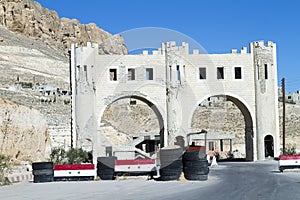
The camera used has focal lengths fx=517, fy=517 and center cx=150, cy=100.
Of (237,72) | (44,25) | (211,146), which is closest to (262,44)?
(237,72)

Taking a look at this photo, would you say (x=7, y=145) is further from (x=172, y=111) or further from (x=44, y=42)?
(x=44, y=42)

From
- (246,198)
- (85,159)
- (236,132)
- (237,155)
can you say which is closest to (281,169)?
(246,198)

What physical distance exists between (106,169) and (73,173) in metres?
1.37

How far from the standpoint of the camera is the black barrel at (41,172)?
20.2 m

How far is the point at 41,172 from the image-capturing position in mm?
20250

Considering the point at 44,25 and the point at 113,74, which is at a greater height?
the point at 44,25

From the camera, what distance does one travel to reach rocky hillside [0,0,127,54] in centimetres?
14212

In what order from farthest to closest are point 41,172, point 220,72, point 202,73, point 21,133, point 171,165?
point 220,72 < point 202,73 < point 21,133 < point 41,172 < point 171,165

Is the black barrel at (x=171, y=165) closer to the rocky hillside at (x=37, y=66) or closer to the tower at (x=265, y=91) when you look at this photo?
the rocky hillside at (x=37, y=66)

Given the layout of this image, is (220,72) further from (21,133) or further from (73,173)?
(73,173)

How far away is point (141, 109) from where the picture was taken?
2714 inches

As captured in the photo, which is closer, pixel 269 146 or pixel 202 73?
pixel 202 73

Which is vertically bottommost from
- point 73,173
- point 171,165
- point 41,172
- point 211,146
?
point 211,146

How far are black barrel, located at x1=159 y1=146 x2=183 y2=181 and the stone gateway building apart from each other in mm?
17920
